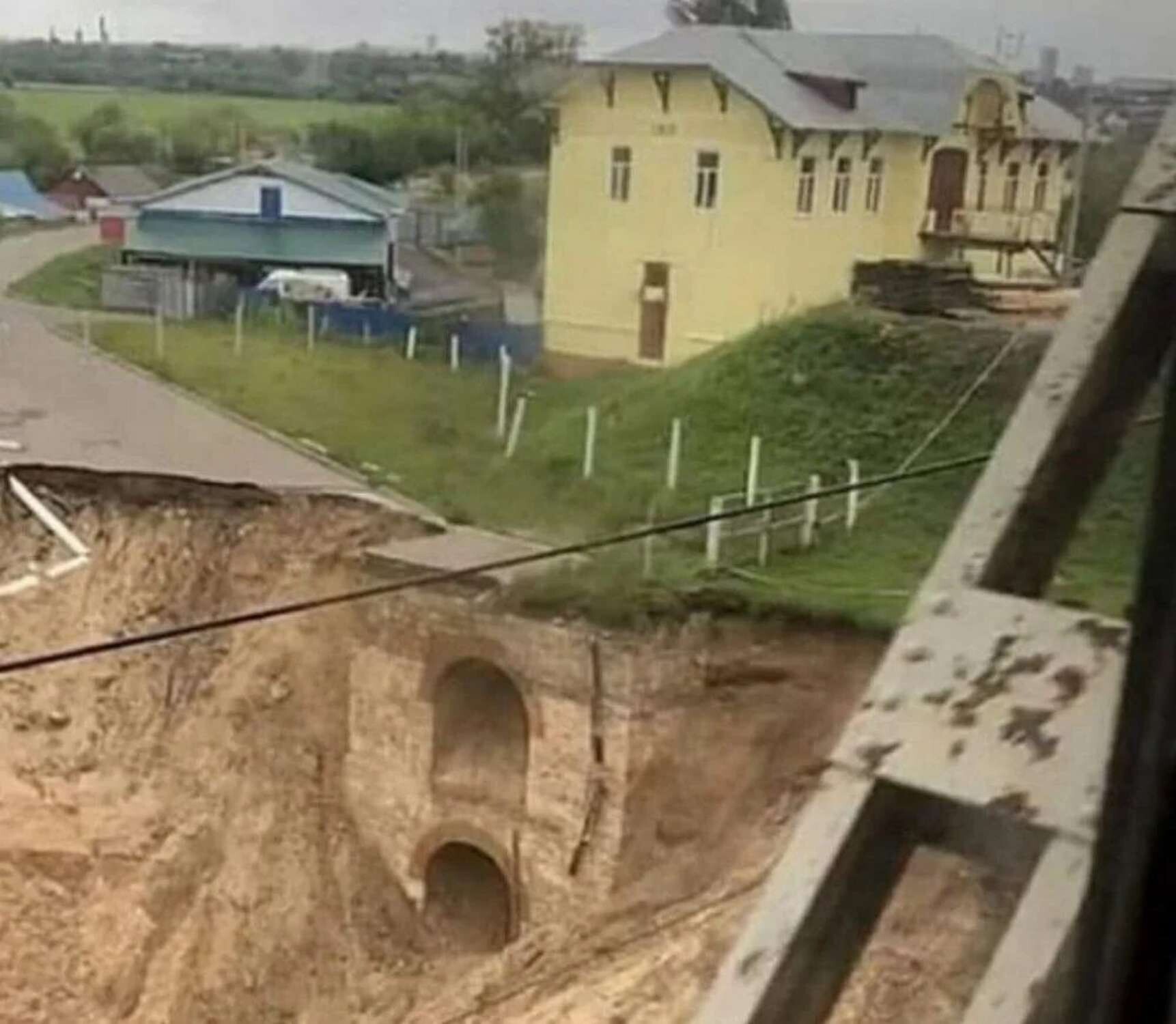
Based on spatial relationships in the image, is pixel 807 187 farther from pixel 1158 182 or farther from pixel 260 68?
pixel 1158 182

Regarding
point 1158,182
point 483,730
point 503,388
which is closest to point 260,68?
point 503,388

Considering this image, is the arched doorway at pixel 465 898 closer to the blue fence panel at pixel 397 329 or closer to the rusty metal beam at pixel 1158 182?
the blue fence panel at pixel 397 329

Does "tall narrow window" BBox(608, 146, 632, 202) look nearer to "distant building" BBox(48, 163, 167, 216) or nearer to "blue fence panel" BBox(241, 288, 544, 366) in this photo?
"blue fence panel" BBox(241, 288, 544, 366)

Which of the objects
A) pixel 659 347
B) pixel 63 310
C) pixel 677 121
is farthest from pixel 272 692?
pixel 677 121

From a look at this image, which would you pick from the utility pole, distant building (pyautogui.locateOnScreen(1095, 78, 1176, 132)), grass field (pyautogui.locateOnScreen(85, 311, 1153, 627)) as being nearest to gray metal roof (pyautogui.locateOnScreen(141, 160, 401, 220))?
grass field (pyautogui.locateOnScreen(85, 311, 1153, 627))

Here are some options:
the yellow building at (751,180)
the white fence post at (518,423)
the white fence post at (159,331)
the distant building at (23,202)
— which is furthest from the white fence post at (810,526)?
the distant building at (23,202)

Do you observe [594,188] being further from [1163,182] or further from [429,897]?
[1163,182]
